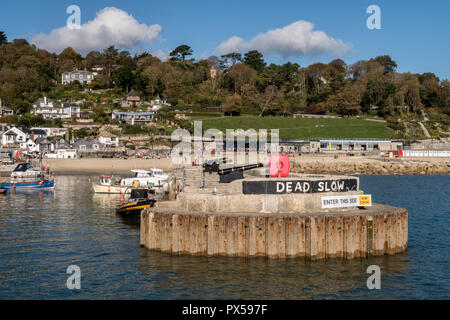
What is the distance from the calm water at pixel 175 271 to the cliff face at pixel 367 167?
59674 mm

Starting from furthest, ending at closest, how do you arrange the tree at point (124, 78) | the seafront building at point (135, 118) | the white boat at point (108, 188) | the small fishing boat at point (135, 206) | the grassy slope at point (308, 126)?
1. the tree at point (124, 78)
2. the grassy slope at point (308, 126)
3. the seafront building at point (135, 118)
4. the white boat at point (108, 188)
5. the small fishing boat at point (135, 206)

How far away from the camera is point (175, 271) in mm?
29359

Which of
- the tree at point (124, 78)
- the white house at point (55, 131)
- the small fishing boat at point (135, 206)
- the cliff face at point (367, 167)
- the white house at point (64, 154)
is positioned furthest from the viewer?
the tree at point (124, 78)

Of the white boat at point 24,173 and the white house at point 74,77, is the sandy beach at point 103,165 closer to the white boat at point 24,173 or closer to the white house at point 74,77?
the white boat at point 24,173

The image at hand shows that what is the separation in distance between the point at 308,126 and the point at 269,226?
131 m

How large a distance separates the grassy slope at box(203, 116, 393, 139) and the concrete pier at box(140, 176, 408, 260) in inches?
4409

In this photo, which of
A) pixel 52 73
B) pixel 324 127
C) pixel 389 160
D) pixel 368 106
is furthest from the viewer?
pixel 52 73

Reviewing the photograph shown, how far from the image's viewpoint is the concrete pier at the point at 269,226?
3045cm

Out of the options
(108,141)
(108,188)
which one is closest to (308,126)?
(108,141)

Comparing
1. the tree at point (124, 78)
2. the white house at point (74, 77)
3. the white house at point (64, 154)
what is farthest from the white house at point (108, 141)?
the white house at point (74, 77)

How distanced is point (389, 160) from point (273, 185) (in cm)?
8515
